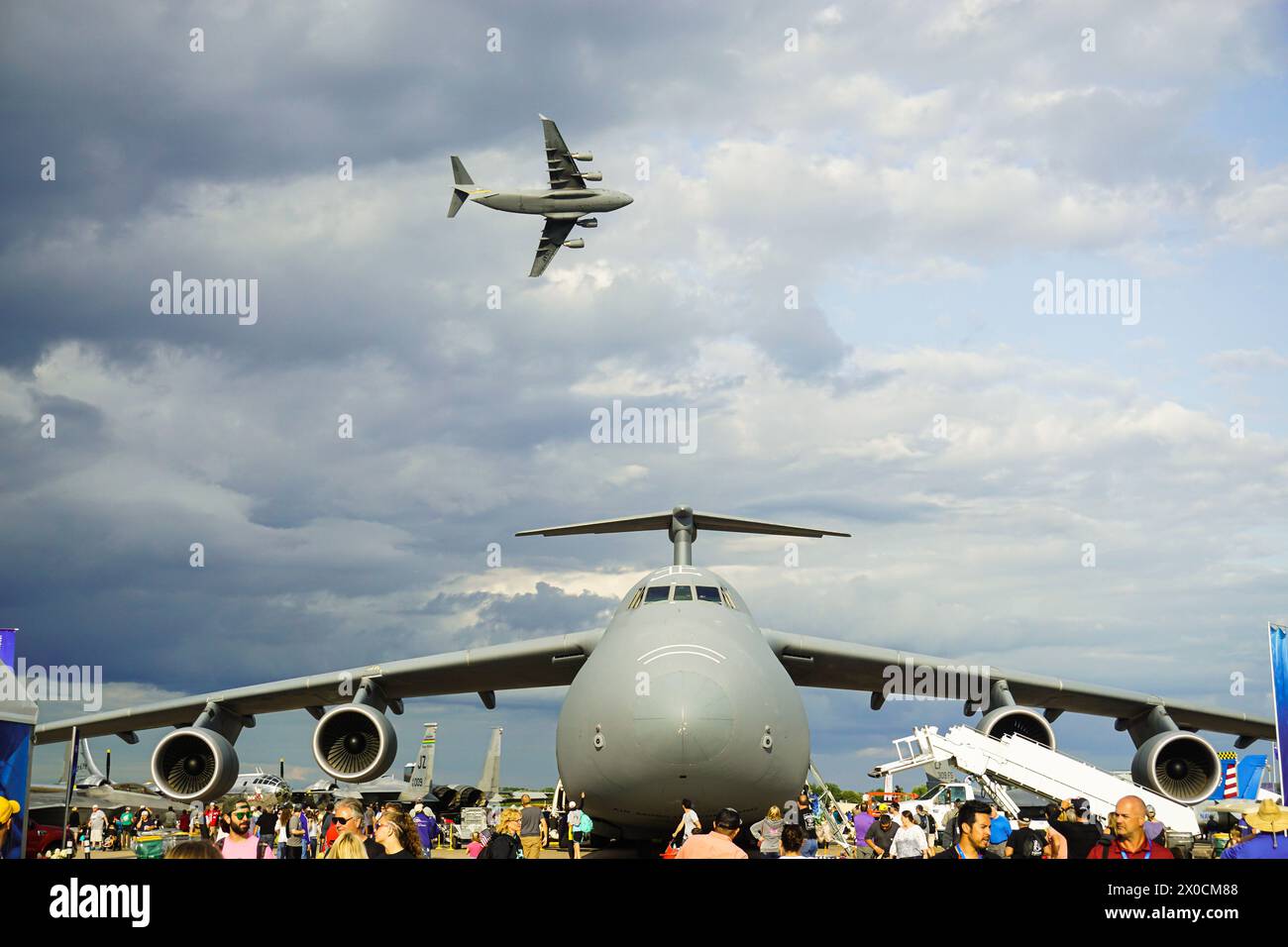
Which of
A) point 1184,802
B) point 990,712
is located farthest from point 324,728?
point 1184,802

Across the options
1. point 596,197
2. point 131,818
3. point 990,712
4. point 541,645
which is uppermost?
point 596,197

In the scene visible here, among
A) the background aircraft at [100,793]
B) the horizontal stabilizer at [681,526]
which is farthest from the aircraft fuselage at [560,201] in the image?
the background aircraft at [100,793]

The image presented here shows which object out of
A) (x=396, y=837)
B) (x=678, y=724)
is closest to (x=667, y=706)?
(x=678, y=724)

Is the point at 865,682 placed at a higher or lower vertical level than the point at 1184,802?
higher

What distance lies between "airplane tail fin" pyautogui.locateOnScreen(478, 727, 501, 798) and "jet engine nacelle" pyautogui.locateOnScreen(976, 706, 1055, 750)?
3019 cm

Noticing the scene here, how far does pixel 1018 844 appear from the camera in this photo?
27.7 feet

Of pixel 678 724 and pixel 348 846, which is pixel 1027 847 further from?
pixel 348 846

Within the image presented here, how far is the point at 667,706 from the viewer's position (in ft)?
32.2

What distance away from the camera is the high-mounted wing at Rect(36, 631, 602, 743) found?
1702 cm

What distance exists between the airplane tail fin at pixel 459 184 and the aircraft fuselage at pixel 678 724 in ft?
63.3

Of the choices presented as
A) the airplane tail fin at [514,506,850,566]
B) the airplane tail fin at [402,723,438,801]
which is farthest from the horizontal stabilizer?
the airplane tail fin at [402,723,438,801]

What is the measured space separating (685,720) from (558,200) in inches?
736
